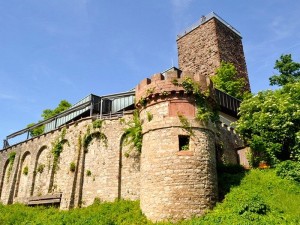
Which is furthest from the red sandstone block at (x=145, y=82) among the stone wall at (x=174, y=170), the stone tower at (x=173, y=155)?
the stone wall at (x=174, y=170)

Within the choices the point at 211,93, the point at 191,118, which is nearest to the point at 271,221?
the point at 191,118

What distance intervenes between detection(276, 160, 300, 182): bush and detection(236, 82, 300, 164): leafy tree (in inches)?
50.2

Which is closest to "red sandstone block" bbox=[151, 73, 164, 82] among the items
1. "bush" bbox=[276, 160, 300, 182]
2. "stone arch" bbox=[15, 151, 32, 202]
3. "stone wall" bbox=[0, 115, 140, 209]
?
"stone wall" bbox=[0, 115, 140, 209]

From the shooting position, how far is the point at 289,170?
688 inches

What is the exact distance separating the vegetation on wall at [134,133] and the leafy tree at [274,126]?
7977mm

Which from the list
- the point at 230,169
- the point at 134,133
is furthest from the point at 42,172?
the point at 230,169

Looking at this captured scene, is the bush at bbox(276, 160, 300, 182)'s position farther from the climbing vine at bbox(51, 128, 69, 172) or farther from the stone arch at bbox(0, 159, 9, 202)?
the stone arch at bbox(0, 159, 9, 202)

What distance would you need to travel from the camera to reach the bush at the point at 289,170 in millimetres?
17031

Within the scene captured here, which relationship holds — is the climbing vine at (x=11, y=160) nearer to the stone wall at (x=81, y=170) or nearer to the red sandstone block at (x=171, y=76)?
the stone wall at (x=81, y=170)

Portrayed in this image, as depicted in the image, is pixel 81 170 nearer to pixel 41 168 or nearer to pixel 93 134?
pixel 93 134

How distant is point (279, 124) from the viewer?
2016cm

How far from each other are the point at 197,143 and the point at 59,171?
41.8 feet

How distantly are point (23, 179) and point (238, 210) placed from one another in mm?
20629

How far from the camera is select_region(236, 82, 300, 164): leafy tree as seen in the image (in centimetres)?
1969
